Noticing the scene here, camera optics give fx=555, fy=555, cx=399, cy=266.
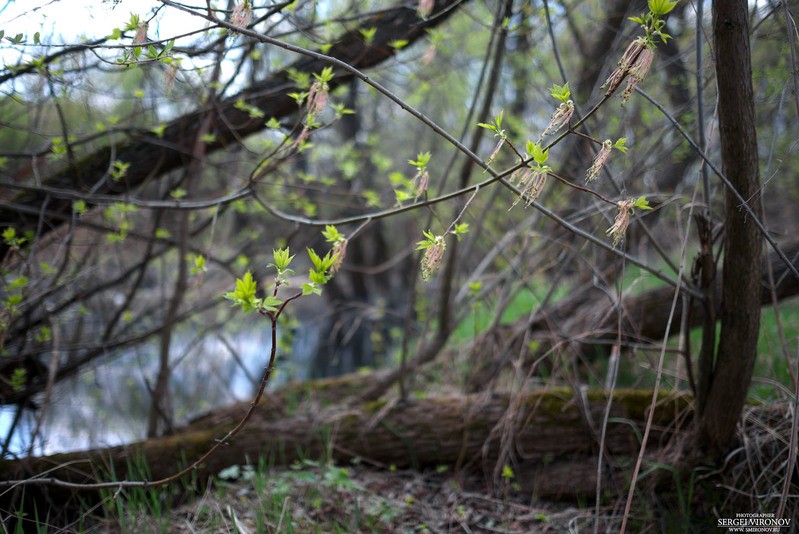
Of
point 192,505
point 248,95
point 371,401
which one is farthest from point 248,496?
point 248,95

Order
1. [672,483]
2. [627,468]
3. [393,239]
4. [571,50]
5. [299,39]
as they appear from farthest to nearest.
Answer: [393,239] → [571,50] → [299,39] → [627,468] → [672,483]

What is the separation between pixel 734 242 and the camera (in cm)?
229

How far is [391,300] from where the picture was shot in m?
12.3

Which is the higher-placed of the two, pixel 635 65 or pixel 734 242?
pixel 635 65

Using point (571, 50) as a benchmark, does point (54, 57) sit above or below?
below

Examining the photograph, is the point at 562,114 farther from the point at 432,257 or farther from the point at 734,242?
the point at 734,242

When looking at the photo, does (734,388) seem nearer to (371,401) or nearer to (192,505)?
(371,401)

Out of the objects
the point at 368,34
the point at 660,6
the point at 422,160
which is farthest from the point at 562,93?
the point at 368,34

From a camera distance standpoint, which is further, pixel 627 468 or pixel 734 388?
pixel 627 468

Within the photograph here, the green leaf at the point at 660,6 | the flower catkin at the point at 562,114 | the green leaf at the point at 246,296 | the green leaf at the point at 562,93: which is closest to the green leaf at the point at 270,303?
the green leaf at the point at 246,296

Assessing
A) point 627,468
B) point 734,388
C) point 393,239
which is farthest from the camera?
point 393,239

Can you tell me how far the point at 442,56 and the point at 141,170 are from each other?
4.74 m

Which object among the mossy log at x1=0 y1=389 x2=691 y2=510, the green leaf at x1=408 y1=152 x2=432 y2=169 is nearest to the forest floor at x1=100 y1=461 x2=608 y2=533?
the mossy log at x1=0 y1=389 x2=691 y2=510

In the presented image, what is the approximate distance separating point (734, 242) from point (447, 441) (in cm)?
195
